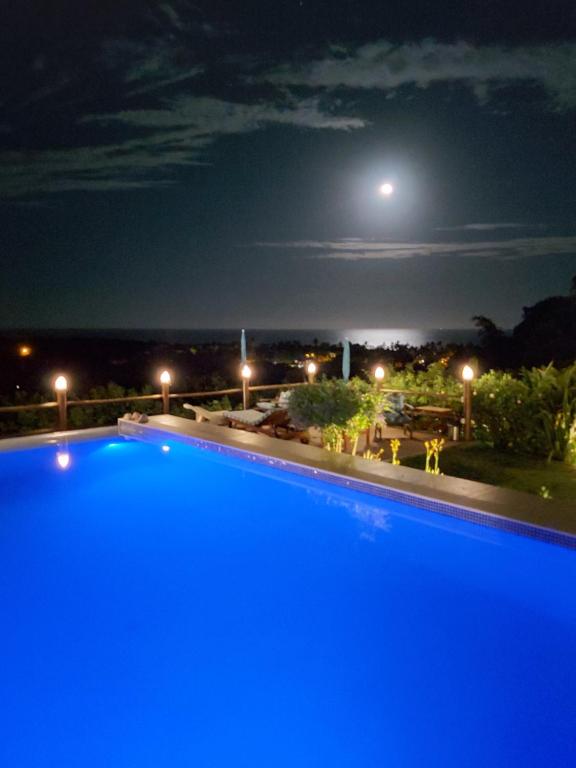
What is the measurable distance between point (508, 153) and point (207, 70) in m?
7.83

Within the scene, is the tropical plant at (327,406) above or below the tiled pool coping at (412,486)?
above

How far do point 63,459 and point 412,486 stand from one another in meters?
4.34

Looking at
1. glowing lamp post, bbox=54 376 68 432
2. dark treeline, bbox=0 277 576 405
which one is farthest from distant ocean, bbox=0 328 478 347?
glowing lamp post, bbox=54 376 68 432

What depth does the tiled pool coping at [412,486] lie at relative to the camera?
4422 mm

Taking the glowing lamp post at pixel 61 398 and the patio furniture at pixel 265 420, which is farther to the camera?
the patio furniture at pixel 265 420

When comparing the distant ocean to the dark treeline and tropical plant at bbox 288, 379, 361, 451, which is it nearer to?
the dark treeline

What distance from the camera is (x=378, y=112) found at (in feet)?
49.5

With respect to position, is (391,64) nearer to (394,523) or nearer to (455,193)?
(455,193)

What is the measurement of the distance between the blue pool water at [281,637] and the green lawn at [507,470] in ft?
4.97

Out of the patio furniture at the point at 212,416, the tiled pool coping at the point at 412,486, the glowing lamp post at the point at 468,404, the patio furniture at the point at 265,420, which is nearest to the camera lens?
the tiled pool coping at the point at 412,486

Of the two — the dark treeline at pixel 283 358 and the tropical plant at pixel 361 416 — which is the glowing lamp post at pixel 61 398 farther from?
the dark treeline at pixel 283 358

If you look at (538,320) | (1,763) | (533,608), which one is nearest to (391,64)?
(538,320)

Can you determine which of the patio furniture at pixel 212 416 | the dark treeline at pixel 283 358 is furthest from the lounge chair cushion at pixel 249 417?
the dark treeline at pixel 283 358

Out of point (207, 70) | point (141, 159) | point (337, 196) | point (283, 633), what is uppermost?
point (207, 70)
